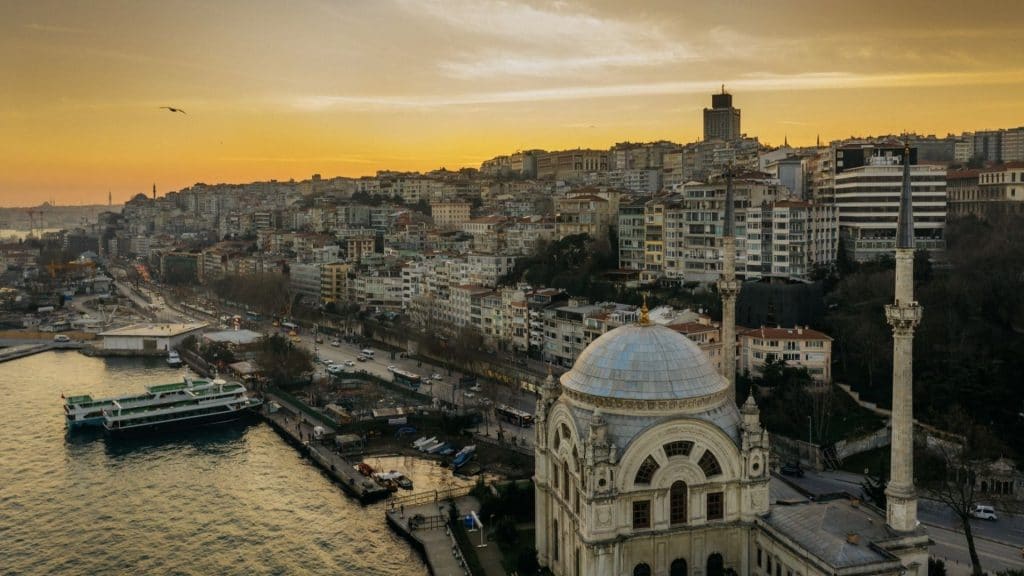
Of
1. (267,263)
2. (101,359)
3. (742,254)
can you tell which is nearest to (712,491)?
(742,254)

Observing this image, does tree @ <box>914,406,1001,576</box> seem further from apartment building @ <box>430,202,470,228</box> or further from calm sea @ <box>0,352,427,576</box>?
apartment building @ <box>430,202,470,228</box>

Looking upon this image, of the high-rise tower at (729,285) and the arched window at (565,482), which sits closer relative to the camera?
the arched window at (565,482)

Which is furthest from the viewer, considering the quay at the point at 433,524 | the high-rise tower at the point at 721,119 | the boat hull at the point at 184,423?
the high-rise tower at the point at 721,119

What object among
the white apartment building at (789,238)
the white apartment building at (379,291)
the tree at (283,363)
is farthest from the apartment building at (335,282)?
the white apartment building at (789,238)

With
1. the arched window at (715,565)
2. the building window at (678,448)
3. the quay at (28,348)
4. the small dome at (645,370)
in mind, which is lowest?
the quay at (28,348)

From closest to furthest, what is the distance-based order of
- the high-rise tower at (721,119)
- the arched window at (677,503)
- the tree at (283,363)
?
the arched window at (677,503) < the tree at (283,363) < the high-rise tower at (721,119)

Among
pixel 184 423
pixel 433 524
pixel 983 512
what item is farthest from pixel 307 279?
pixel 983 512

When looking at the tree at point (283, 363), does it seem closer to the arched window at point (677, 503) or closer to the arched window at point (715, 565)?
the arched window at point (677, 503)
